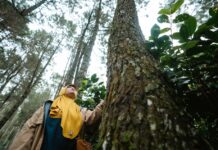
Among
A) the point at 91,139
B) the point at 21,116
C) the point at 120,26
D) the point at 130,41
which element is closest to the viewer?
the point at 130,41

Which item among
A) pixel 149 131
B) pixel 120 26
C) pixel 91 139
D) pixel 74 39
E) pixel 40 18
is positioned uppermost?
pixel 74 39

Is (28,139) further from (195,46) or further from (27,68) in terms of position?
(27,68)

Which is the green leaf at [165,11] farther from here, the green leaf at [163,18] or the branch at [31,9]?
the branch at [31,9]

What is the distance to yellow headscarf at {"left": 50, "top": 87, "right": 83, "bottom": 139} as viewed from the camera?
2.55 m

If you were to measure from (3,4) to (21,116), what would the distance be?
85.3 ft

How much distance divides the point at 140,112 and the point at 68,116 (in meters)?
1.61

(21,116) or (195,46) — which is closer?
(195,46)

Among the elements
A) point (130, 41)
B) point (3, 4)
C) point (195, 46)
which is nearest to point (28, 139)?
point (130, 41)

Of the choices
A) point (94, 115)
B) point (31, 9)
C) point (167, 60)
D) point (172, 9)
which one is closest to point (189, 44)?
point (167, 60)

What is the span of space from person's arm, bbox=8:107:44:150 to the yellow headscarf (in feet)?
0.72

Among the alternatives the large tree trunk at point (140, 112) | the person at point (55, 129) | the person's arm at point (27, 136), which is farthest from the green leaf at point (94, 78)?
the large tree trunk at point (140, 112)

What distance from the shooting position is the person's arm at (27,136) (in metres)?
2.49

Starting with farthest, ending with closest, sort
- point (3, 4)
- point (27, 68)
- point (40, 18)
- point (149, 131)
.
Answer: point (27, 68) < point (40, 18) < point (3, 4) < point (149, 131)

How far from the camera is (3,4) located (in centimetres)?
909
